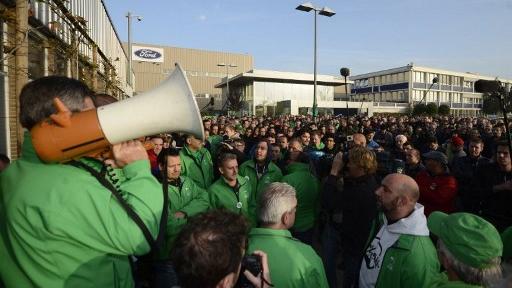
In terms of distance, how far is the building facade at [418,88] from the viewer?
7800 centimetres

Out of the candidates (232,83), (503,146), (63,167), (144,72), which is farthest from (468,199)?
(144,72)

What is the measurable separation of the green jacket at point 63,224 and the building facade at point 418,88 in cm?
7359

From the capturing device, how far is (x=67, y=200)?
1.45 meters

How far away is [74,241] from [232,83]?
217 ft

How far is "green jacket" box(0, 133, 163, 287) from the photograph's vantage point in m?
1.45

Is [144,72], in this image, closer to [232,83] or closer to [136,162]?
[232,83]

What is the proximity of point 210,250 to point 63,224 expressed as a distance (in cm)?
56

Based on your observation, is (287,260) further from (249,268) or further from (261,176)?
(261,176)

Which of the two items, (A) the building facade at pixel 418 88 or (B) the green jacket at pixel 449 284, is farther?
(A) the building facade at pixel 418 88

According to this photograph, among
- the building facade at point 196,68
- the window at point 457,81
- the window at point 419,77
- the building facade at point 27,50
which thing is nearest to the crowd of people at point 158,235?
the building facade at point 27,50

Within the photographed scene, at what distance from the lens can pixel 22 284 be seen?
1.56 metres

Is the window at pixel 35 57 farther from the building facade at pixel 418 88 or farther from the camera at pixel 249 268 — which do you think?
the building facade at pixel 418 88

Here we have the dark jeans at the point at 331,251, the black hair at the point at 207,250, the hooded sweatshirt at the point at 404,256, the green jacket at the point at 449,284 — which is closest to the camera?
the black hair at the point at 207,250

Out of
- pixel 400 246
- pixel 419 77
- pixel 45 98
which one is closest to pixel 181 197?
pixel 400 246
